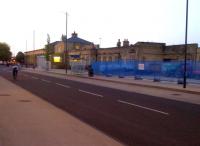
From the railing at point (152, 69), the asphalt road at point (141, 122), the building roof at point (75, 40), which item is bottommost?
the asphalt road at point (141, 122)

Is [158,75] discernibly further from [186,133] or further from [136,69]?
[186,133]

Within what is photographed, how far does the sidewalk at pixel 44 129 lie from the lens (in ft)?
29.2

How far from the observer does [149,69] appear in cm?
3953

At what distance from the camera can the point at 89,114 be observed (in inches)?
548

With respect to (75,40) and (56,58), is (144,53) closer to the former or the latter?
(56,58)

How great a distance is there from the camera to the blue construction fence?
109 feet

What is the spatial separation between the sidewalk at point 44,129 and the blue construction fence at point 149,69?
66.7 feet

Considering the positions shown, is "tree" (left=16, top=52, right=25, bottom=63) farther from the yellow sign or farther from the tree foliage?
the yellow sign

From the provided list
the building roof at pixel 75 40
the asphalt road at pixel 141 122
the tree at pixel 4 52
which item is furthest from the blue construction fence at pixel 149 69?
the tree at pixel 4 52

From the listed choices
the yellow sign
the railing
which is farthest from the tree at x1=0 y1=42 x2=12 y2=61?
the railing

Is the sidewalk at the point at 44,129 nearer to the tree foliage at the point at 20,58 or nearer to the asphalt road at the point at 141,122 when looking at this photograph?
the asphalt road at the point at 141,122

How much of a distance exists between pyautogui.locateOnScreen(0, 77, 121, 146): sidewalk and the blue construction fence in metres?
20.3

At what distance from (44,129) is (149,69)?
29756 mm

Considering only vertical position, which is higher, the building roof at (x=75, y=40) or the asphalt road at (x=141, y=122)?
the building roof at (x=75, y=40)
